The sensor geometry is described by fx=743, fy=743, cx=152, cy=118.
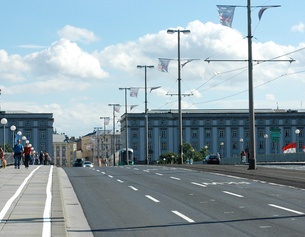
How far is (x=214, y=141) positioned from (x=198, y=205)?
5960 inches

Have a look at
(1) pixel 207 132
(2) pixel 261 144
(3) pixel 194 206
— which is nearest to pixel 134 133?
(1) pixel 207 132

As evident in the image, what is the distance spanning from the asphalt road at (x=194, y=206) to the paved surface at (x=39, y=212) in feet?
1.30

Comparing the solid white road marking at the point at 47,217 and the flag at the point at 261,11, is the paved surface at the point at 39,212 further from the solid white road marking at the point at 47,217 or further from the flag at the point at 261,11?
the flag at the point at 261,11

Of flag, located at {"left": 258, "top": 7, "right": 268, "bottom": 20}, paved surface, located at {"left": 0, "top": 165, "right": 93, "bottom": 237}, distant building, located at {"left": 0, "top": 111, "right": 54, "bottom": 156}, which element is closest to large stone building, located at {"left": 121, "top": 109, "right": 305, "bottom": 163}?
distant building, located at {"left": 0, "top": 111, "right": 54, "bottom": 156}

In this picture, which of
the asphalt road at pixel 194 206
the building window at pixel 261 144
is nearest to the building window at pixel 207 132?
the building window at pixel 261 144

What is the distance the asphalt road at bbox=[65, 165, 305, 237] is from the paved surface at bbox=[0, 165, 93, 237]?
0.40m

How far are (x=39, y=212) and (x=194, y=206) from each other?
4.88 metres

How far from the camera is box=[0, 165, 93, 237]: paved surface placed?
1469 centimetres

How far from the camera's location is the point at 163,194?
25.4 m

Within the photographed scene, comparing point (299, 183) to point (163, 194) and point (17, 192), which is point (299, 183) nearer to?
point (163, 194)

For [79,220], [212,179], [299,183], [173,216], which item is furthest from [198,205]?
[212,179]

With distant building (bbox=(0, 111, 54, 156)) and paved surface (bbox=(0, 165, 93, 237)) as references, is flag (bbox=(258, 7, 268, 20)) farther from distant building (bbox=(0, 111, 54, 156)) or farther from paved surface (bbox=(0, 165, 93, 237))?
distant building (bbox=(0, 111, 54, 156))

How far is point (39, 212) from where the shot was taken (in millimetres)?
18203

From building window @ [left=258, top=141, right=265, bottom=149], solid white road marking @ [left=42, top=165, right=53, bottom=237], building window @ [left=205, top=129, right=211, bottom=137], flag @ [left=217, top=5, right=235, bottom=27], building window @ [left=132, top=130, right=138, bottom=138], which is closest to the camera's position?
solid white road marking @ [left=42, top=165, right=53, bottom=237]
